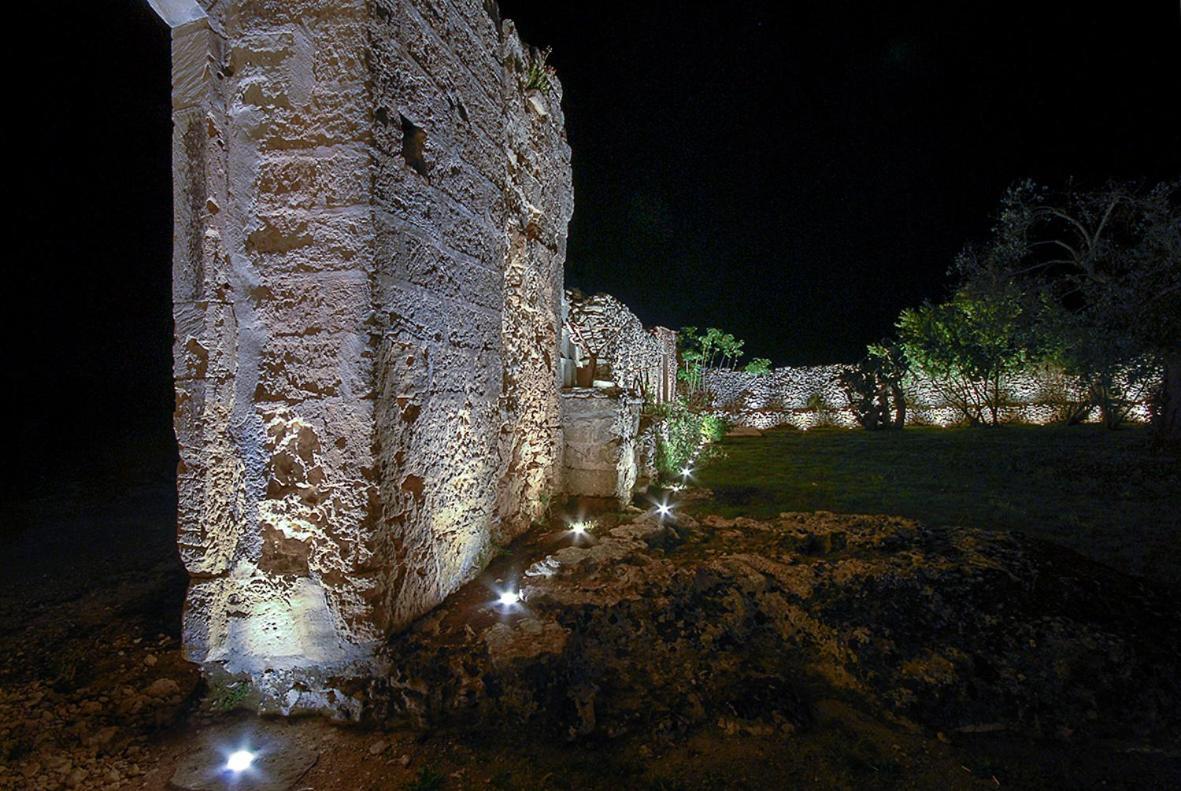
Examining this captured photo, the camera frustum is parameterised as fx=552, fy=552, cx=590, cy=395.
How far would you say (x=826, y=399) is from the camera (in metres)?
19.1

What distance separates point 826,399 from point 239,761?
768 inches

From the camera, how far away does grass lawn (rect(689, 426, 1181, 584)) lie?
4.93 metres

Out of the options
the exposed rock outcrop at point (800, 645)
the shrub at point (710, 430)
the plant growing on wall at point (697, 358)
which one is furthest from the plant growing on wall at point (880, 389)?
the exposed rock outcrop at point (800, 645)

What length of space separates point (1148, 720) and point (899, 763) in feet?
3.97

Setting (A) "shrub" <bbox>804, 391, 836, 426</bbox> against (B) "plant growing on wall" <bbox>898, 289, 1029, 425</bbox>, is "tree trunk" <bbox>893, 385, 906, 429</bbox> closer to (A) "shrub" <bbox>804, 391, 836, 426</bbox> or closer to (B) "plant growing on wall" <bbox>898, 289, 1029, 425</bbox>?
(B) "plant growing on wall" <bbox>898, 289, 1029, 425</bbox>

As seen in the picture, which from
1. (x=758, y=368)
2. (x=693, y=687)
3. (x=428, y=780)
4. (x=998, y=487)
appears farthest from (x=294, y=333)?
(x=758, y=368)

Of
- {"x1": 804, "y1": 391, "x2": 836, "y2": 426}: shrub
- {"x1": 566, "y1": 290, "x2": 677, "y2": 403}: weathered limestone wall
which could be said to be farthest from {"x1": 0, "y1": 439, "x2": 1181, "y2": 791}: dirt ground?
{"x1": 804, "y1": 391, "x2": 836, "y2": 426}: shrub

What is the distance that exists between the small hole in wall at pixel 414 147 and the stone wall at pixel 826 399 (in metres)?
15.4

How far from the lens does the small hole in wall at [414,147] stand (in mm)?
2882

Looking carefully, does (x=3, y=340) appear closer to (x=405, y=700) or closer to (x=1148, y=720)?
(x=405, y=700)

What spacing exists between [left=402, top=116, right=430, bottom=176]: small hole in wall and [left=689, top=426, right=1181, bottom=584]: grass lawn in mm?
4462

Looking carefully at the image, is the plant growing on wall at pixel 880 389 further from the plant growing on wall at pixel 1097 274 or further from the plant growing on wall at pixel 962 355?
the plant growing on wall at pixel 1097 274

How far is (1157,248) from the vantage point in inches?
339

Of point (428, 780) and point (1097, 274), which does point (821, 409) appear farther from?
point (428, 780)
